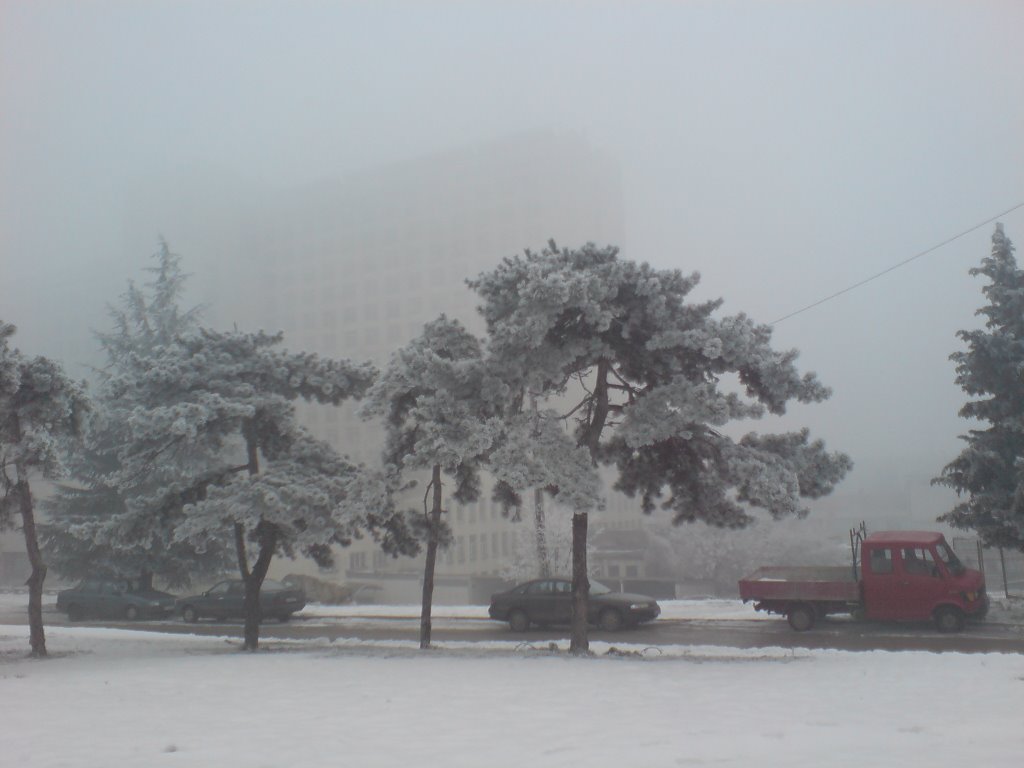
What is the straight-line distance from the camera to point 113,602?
3030 centimetres

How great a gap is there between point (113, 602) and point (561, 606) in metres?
17.9

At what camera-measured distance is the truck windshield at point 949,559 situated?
743 inches

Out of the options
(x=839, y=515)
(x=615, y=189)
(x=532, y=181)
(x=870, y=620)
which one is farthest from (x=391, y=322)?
(x=870, y=620)

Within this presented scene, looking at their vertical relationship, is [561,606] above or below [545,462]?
below

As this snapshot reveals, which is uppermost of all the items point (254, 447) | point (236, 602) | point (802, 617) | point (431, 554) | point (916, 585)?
point (254, 447)

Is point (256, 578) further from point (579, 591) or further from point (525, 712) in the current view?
point (525, 712)

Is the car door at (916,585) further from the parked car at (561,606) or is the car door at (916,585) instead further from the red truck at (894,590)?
the parked car at (561,606)

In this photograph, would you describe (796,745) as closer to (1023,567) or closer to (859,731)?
(859,731)

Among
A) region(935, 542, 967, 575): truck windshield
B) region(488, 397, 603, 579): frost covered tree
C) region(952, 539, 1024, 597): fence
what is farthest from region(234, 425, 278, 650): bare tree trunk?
region(952, 539, 1024, 597): fence

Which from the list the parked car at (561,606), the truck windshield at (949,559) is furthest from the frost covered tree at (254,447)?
the truck windshield at (949,559)

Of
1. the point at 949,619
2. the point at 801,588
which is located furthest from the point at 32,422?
the point at 949,619

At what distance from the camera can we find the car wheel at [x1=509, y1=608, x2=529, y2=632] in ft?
72.0

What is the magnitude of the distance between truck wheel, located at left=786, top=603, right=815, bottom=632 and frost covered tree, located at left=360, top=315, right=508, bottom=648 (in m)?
Answer: 8.04

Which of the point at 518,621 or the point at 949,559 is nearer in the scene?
the point at 949,559
